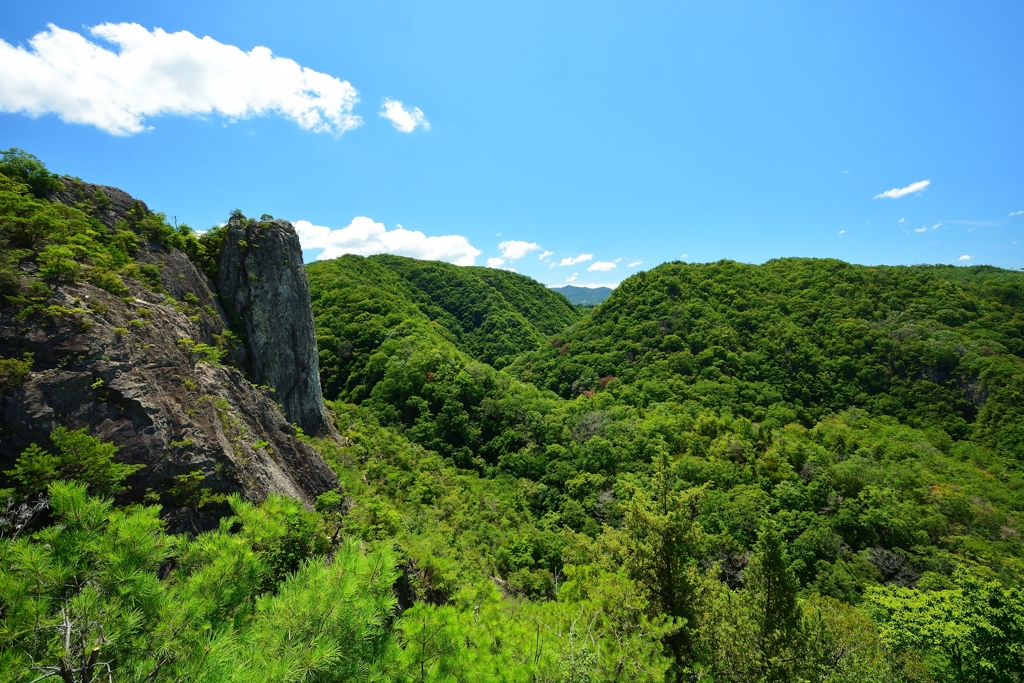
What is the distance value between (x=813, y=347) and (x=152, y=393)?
2639 inches

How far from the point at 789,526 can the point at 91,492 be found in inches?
1351

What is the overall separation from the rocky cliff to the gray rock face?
10.8 ft

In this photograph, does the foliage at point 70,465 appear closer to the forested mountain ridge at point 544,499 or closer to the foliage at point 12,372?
the forested mountain ridge at point 544,499

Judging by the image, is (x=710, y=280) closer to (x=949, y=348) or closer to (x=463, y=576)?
(x=949, y=348)

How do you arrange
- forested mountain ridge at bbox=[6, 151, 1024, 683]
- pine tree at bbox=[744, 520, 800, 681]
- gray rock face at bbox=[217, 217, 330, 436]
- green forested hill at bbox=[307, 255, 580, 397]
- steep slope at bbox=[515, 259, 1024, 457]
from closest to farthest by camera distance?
forested mountain ridge at bbox=[6, 151, 1024, 683], pine tree at bbox=[744, 520, 800, 681], gray rock face at bbox=[217, 217, 330, 436], steep slope at bbox=[515, 259, 1024, 457], green forested hill at bbox=[307, 255, 580, 397]

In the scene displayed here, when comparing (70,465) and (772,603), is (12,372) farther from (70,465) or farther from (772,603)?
(772,603)

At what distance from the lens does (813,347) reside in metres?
52.4

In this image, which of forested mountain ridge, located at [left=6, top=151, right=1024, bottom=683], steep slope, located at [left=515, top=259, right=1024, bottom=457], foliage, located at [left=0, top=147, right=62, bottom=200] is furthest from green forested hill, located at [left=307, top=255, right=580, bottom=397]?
foliage, located at [left=0, top=147, right=62, bottom=200]

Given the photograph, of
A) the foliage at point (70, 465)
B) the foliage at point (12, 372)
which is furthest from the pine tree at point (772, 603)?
the foliage at point (12, 372)

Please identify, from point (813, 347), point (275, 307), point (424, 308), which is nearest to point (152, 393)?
point (275, 307)

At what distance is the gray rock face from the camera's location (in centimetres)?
2189

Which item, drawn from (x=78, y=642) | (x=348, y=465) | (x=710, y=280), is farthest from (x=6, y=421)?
(x=710, y=280)

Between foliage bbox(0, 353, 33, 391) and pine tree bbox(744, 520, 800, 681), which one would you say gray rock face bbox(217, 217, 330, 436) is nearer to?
foliage bbox(0, 353, 33, 391)

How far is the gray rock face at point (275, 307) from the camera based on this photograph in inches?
862
